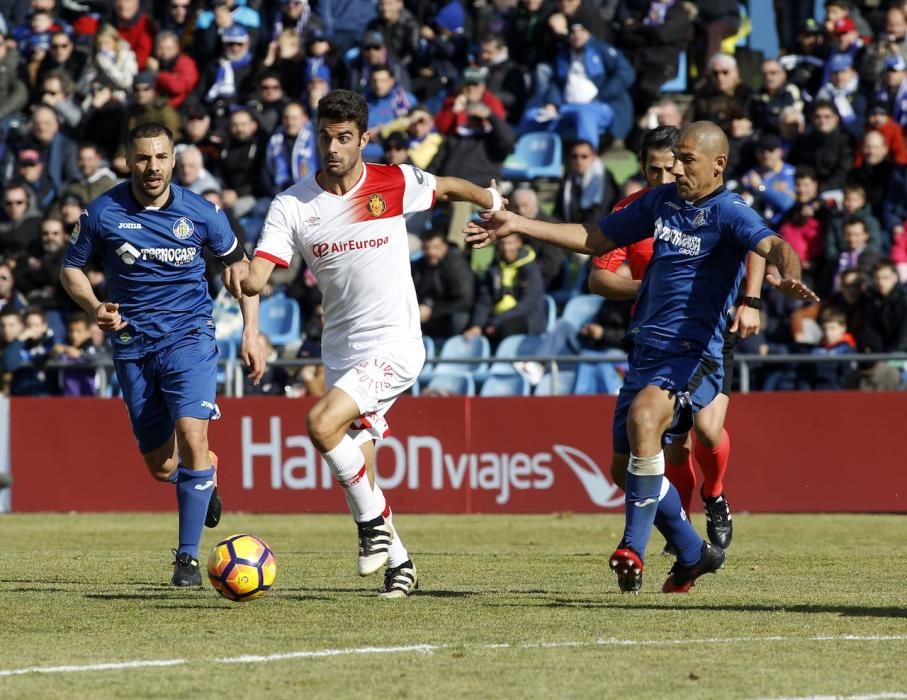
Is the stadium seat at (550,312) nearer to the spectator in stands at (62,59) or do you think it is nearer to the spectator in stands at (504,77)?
the spectator in stands at (504,77)

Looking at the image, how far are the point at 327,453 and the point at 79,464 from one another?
10.1 metres

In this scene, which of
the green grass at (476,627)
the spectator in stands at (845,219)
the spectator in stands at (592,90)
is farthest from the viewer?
the spectator in stands at (592,90)

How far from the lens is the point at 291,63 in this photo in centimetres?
2312

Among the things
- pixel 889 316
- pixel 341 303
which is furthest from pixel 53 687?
pixel 889 316

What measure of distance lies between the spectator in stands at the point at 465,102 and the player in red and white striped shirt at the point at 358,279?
11.9m

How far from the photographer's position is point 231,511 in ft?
59.4

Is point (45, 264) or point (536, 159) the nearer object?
point (45, 264)

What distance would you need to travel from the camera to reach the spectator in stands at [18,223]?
70.6ft

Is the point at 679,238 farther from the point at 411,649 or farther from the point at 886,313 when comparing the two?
the point at 886,313

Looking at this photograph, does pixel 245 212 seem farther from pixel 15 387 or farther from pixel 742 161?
pixel 742 161

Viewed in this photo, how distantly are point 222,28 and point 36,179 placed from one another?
3.41 m

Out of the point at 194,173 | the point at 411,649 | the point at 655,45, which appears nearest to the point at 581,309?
the point at 655,45

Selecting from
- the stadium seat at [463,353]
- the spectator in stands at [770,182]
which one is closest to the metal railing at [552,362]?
the stadium seat at [463,353]

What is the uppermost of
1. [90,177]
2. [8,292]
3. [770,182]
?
[770,182]
